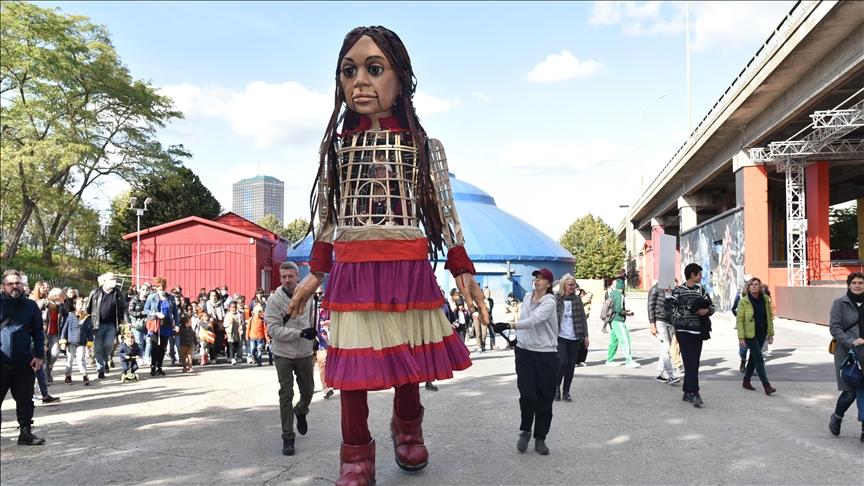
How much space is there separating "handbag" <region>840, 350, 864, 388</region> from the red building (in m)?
26.8

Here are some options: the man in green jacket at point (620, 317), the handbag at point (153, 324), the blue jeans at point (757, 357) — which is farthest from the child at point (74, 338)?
the blue jeans at point (757, 357)

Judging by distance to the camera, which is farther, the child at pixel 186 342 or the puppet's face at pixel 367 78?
the child at pixel 186 342

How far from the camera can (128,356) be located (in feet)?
34.2

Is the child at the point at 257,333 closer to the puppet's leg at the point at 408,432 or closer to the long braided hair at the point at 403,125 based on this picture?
the long braided hair at the point at 403,125

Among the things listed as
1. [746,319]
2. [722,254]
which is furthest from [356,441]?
[722,254]

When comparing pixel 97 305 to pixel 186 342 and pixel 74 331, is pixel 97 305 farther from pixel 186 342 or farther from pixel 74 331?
pixel 186 342

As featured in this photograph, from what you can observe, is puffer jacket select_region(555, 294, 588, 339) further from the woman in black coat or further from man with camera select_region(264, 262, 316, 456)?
man with camera select_region(264, 262, 316, 456)

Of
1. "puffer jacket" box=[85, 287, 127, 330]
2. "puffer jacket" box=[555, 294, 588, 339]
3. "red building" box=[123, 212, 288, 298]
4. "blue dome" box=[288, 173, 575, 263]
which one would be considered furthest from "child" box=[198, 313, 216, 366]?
"blue dome" box=[288, 173, 575, 263]

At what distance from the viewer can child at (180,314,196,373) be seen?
464 inches

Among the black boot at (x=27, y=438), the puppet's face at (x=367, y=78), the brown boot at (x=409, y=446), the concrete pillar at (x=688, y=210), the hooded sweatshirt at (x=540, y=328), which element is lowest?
the black boot at (x=27, y=438)

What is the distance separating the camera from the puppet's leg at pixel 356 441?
4254mm

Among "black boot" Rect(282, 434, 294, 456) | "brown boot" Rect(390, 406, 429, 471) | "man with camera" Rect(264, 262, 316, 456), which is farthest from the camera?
"man with camera" Rect(264, 262, 316, 456)

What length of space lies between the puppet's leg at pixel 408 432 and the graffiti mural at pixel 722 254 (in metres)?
21.0

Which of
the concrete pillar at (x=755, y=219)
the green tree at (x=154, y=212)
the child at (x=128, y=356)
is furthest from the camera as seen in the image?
the green tree at (x=154, y=212)
